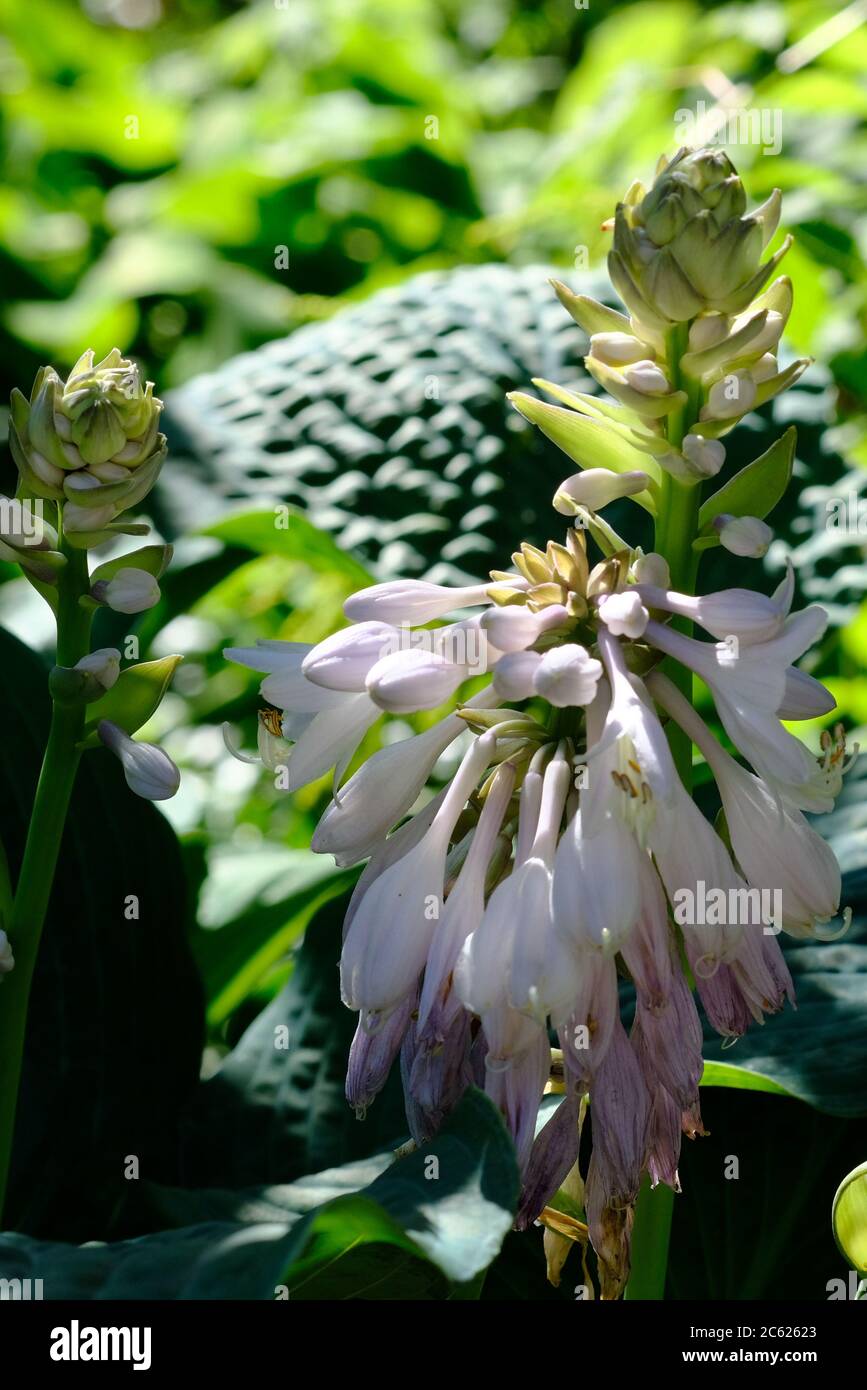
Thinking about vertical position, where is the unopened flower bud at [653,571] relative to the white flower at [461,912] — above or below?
above

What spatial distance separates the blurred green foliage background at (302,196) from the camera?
4.13 feet

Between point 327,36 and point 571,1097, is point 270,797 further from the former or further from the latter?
point 327,36

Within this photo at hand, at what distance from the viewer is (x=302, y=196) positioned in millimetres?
1895

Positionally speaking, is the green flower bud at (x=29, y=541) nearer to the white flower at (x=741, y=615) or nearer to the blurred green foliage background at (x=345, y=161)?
the white flower at (x=741, y=615)

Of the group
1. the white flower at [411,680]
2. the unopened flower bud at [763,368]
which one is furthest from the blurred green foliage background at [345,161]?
the white flower at [411,680]

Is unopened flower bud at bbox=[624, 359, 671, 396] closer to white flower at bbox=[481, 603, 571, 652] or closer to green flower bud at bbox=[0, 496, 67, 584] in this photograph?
white flower at bbox=[481, 603, 571, 652]

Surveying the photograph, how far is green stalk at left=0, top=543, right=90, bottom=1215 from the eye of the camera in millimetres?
580

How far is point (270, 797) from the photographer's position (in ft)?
4.81

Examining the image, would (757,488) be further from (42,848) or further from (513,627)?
(42,848)

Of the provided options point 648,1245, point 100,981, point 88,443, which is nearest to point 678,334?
point 88,443

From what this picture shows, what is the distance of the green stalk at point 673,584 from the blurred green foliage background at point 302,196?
1.49 ft

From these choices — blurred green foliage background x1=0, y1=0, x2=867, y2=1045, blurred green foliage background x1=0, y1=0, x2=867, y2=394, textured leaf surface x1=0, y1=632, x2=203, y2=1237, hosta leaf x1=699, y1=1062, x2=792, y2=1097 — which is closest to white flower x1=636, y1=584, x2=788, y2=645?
hosta leaf x1=699, y1=1062, x2=792, y2=1097

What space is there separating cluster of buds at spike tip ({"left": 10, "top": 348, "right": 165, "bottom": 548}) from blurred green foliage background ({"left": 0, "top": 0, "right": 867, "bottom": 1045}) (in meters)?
0.40
